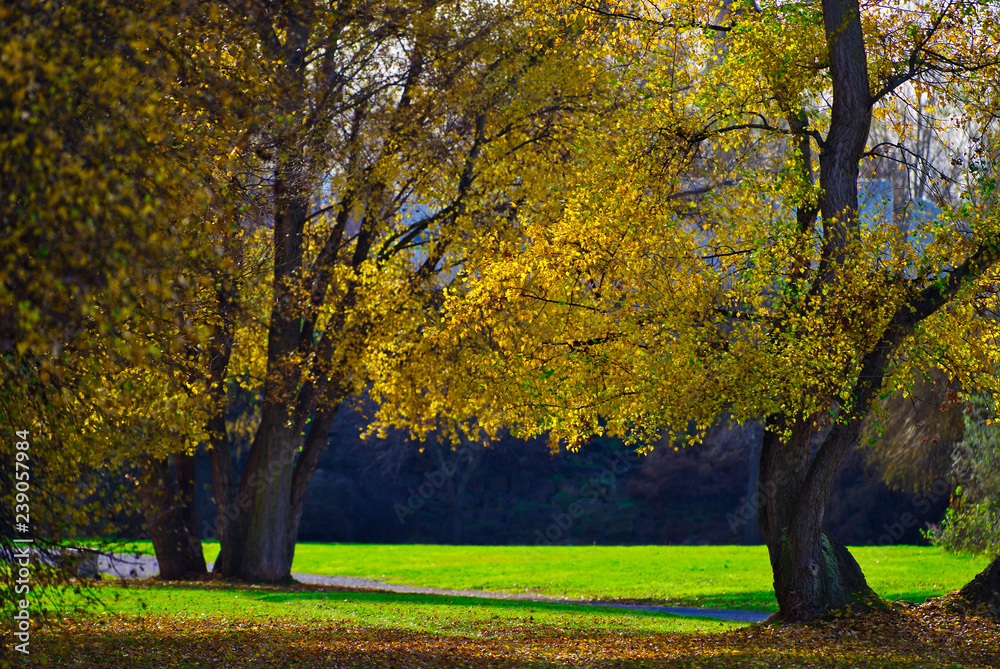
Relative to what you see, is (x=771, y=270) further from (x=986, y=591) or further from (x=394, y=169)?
(x=394, y=169)

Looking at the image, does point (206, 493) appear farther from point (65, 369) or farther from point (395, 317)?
point (65, 369)

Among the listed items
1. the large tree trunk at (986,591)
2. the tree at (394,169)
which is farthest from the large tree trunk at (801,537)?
the tree at (394,169)

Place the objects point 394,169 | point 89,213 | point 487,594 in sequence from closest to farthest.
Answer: point 89,213, point 394,169, point 487,594

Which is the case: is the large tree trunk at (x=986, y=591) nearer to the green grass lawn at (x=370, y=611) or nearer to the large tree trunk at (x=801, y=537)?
the large tree trunk at (x=801, y=537)

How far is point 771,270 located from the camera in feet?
34.6

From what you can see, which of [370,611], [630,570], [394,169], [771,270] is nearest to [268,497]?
[370,611]

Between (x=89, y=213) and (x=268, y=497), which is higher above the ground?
(x=89, y=213)

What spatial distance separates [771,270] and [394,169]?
23.1ft

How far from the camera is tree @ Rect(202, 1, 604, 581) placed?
48.5ft

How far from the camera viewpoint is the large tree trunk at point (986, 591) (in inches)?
457

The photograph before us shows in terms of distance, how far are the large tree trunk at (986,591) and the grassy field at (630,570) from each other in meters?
5.11

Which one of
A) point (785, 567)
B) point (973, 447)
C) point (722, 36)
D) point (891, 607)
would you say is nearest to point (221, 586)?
point (785, 567)

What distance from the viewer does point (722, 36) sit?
13.2m

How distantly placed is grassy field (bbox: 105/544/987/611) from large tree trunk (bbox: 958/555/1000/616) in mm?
5109
